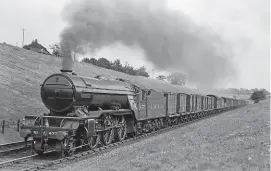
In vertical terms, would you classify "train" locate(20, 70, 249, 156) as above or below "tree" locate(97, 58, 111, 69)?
below

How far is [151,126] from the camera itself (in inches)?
774

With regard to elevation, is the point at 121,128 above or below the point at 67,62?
below

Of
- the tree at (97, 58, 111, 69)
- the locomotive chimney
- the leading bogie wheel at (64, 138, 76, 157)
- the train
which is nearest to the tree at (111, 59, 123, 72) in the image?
the tree at (97, 58, 111, 69)

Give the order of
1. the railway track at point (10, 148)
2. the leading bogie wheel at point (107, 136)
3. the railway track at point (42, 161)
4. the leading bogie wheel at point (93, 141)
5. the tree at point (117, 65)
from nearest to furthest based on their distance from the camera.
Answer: the railway track at point (42, 161) → the railway track at point (10, 148) → the leading bogie wheel at point (93, 141) → the leading bogie wheel at point (107, 136) → the tree at point (117, 65)

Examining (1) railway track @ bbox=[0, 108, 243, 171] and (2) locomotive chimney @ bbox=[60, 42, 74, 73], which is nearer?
(1) railway track @ bbox=[0, 108, 243, 171]

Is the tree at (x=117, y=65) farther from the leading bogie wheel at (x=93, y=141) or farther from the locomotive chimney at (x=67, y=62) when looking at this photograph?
the leading bogie wheel at (x=93, y=141)

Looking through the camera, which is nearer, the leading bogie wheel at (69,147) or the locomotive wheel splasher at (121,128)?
the leading bogie wheel at (69,147)

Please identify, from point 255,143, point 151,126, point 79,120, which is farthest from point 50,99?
point 151,126

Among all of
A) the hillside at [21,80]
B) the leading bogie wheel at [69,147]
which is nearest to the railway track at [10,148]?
the leading bogie wheel at [69,147]

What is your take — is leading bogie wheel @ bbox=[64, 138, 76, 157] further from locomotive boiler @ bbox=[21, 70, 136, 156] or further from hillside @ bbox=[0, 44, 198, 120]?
hillside @ bbox=[0, 44, 198, 120]

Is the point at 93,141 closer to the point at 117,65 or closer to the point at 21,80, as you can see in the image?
the point at 21,80

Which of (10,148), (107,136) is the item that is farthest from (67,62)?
(10,148)

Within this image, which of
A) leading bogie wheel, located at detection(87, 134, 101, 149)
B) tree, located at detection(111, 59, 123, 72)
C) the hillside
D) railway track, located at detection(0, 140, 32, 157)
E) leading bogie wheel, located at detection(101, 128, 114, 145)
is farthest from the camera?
tree, located at detection(111, 59, 123, 72)

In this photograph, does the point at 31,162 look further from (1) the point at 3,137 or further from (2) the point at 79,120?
(1) the point at 3,137
